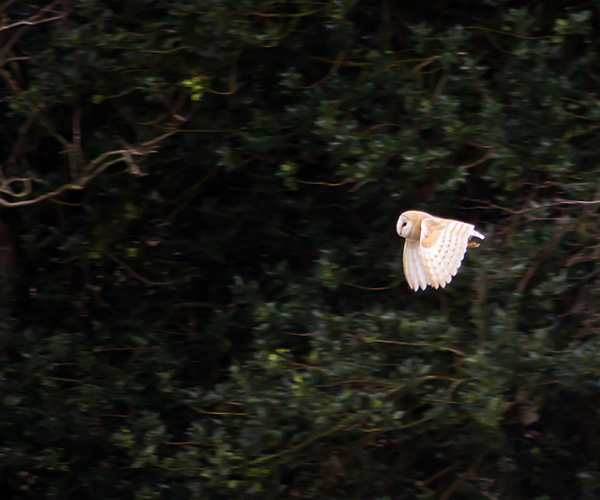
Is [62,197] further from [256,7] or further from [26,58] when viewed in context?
[256,7]

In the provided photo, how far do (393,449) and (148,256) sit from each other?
1.21 m

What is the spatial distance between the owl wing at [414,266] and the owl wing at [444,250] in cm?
15

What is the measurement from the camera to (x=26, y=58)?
3.18m

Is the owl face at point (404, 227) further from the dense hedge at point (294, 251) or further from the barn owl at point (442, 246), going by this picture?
the dense hedge at point (294, 251)

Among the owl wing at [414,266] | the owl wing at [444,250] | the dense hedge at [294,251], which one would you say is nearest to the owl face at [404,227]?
the owl wing at [414,266]

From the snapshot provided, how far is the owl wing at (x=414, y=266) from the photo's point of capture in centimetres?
232

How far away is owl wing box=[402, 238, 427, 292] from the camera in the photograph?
2322 mm

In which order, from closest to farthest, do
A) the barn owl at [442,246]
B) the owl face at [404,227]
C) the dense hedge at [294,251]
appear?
the barn owl at [442,246] < the owl face at [404,227] < the dense hedge at [294,251]

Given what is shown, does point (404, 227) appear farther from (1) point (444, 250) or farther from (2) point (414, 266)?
(1) point (444, 250)

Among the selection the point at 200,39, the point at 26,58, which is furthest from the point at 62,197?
the point at 200,39

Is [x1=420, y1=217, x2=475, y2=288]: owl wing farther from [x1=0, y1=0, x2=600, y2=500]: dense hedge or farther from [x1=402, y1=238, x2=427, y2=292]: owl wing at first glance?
[x1=0, y1=0, x2=600, y2=500]: dense hedge

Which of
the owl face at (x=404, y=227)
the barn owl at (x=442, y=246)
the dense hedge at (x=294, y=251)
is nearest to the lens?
the barn owl at (x=442, y=246)

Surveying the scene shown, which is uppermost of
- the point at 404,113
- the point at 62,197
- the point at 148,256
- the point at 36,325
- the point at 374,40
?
the point at 374,40

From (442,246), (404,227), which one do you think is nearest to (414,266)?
(404,227)
